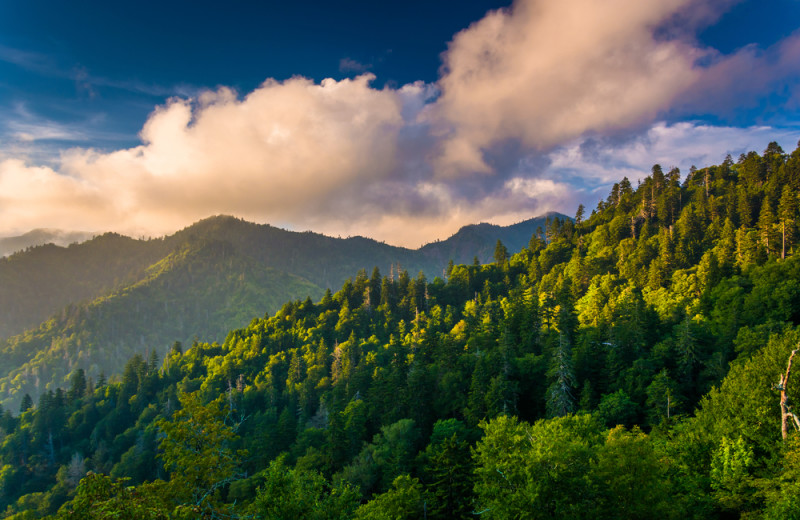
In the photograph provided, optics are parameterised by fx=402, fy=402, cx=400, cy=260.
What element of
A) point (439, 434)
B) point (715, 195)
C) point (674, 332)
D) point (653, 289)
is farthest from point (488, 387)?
point (715, 195)

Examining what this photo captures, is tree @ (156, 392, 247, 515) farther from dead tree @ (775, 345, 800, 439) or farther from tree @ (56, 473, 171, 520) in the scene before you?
dead tree @ (775, 345, 800, 439)

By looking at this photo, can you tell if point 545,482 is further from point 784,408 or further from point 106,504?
point 106,504

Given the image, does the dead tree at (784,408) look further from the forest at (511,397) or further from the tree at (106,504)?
the tree at (106,504)

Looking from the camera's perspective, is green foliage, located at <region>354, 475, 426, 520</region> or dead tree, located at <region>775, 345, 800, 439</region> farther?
green foliage, located at <region>354, 475, 426, 520</region>

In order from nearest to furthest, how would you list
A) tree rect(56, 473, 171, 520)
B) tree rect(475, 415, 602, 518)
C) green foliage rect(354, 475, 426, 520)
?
tree rect(56, 473, 171, 520) → tree rect(475, 415, 602, 518) → green foliage rect(354, 475, 426, 520)

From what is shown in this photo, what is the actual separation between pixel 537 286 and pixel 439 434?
76.3 meters

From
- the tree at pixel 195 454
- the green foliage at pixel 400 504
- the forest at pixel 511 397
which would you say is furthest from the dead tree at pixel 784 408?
the tree at pixel 195 454

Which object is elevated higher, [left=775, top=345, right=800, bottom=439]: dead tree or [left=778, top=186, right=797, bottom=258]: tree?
[left=778, top=186, right=797, bottom=258]: tree

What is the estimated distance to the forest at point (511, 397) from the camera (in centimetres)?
2581

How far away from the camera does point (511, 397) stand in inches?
2469

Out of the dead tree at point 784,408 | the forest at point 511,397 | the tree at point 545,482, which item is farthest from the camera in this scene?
the dead tree at point 784,408

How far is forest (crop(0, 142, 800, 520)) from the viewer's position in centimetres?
2581

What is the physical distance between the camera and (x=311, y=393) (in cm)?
10844

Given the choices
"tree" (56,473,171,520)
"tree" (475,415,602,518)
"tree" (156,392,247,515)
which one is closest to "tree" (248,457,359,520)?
"tree" (156,392,247,515)
